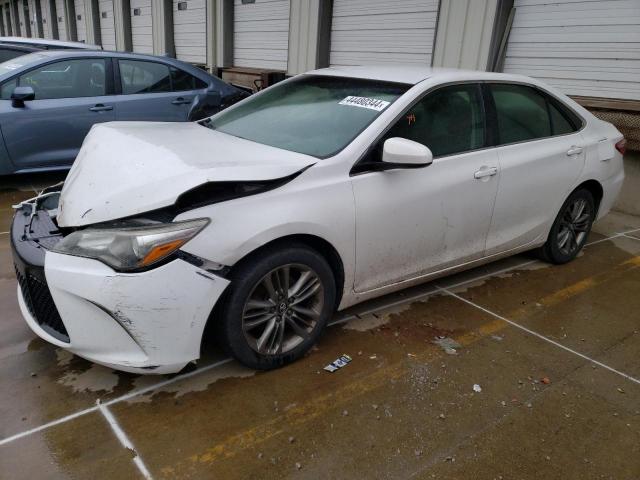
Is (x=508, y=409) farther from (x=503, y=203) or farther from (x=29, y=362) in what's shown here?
(x=29, y=362)

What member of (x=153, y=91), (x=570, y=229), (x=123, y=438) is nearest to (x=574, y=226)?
(x=570, y=229)

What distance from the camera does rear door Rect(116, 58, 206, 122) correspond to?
630cm

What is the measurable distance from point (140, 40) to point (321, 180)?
1641 centimetres

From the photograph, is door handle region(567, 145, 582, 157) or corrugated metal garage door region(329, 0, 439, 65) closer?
door handle region(567, 145, 582, 157)

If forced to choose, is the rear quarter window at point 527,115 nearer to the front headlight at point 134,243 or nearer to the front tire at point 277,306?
the front tire at point 277,306

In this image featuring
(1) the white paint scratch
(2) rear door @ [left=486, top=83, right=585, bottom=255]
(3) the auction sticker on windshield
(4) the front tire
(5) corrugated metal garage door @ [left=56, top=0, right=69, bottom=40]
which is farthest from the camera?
(5) corrugated metal garage door @ [left=56, top=0, right=69, bottom=40]

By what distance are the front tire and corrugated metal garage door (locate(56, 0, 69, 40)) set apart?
24.7 m

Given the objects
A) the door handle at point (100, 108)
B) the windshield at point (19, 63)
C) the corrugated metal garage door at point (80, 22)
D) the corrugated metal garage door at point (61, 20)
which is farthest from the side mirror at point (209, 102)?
the corrugated metal garage door at point (61, 20)

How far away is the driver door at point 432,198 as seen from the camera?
3018 millimetres

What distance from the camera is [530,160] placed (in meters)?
3.81

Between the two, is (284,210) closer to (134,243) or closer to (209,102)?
(134,243)

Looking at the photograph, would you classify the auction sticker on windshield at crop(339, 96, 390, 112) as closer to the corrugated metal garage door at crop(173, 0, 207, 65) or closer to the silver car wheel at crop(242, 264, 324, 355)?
the silver car wheel at crop(242, 264, 324, 355)

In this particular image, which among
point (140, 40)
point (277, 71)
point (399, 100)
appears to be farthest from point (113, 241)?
point (140, 40)

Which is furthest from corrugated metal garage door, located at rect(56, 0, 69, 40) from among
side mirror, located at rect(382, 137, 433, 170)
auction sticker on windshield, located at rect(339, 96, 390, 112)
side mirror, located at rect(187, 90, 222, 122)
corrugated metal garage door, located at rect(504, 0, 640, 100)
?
side mirror, located at rect(382, 137, 433, 170)
